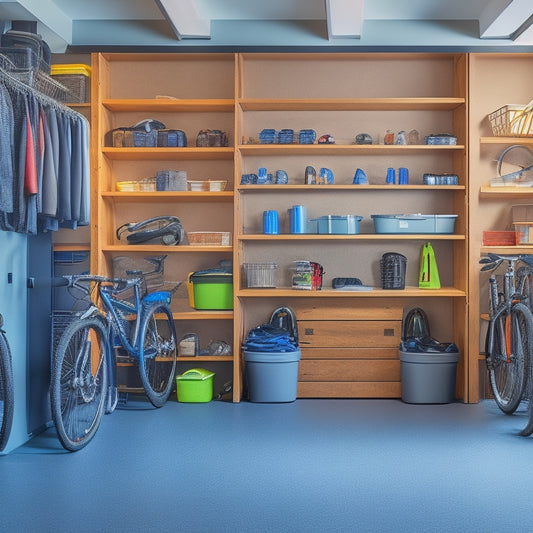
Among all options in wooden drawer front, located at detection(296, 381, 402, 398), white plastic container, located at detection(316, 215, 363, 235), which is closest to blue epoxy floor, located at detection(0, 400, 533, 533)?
wooden drawer front, located at detection(296, 381, 402, 398)

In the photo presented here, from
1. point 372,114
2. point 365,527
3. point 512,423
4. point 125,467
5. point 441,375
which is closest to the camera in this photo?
point 365,527

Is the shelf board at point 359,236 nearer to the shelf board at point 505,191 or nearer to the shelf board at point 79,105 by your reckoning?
the shelf board at point 505,191

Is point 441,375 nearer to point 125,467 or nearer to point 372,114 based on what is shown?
point 372,114

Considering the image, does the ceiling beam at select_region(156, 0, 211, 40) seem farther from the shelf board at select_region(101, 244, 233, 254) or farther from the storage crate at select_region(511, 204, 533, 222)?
the storage crate at select_region(511, 204, 533, 222)

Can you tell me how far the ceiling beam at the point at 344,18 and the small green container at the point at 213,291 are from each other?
223 cm

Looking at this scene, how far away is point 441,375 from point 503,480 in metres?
2.19

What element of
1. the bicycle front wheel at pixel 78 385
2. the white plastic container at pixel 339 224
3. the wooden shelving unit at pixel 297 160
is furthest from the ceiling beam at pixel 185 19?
the bicycle front wheel at pixel 78 385

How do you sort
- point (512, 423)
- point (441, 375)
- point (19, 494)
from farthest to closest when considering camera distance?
point (441, 375)
point (512, 423)
point (19, 494)

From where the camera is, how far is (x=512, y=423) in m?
5.68

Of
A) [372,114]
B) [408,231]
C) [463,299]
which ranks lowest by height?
[463,299]

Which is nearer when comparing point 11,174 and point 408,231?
point 11,174

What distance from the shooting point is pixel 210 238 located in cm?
667

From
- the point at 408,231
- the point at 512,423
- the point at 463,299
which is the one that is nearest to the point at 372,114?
the point at 408,231

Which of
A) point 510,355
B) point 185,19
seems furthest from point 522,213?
point 185,19
